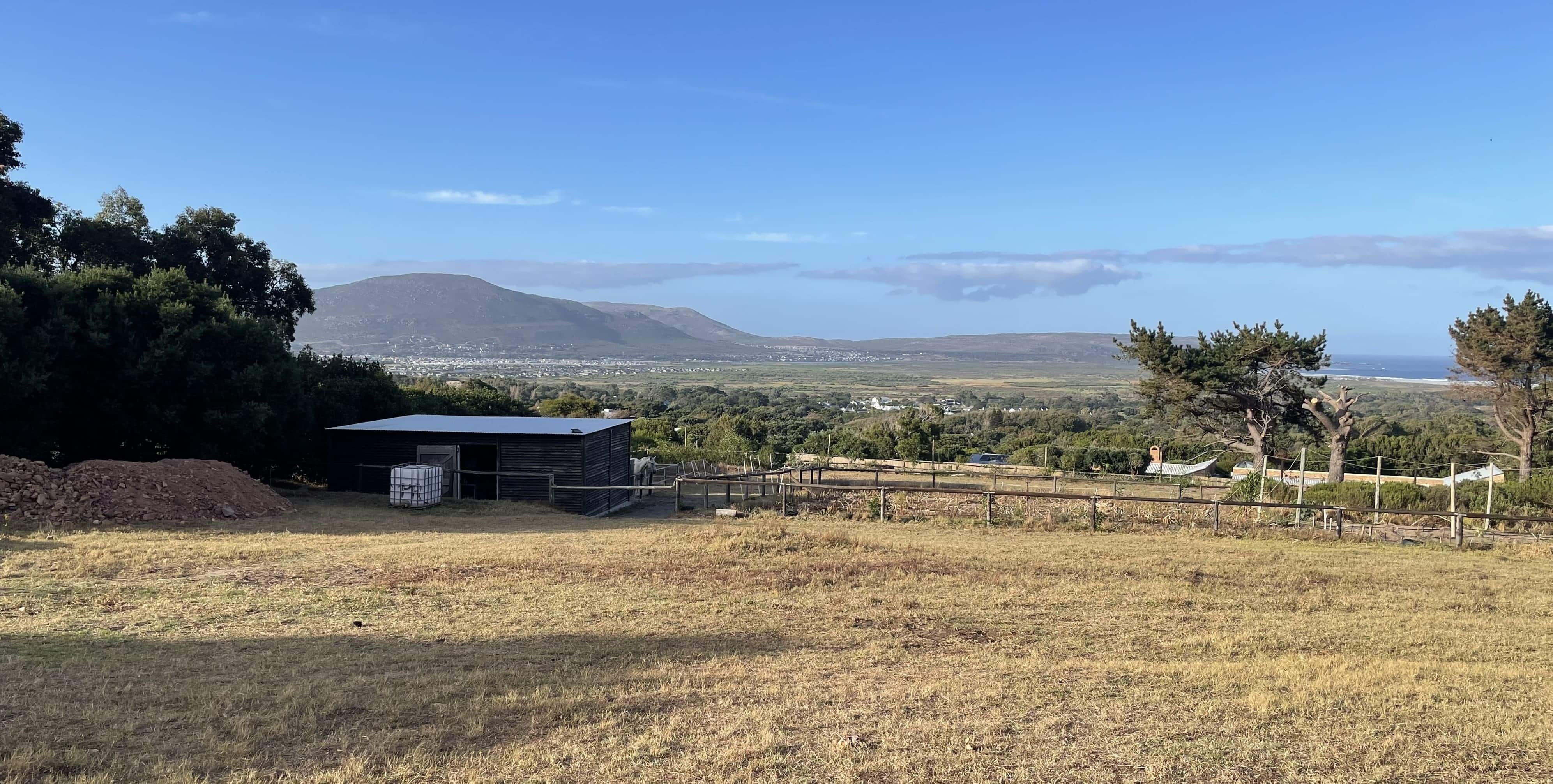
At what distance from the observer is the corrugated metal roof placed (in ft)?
77.7

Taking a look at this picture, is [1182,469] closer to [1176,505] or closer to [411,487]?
[1176,505]

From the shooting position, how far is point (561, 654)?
8180 mm

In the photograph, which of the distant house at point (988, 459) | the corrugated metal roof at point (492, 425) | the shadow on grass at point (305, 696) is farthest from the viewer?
the distant house at point (988, 459)

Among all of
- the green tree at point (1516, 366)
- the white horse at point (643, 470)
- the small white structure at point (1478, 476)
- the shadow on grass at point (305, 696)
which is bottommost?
the white horse at point (643, 470)

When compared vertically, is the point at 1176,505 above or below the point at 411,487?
above

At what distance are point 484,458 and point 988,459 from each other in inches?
1070

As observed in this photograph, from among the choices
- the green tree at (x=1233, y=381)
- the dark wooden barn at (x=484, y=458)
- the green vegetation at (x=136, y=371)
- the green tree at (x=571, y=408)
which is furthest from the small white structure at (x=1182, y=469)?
the green vegetation at (x=136, y=371)

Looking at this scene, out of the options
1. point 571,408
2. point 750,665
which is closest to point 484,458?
point 750,665

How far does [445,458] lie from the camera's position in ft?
78.4

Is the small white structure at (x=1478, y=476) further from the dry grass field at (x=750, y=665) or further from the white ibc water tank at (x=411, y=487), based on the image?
the white ibc water tank at (x=411, y=487)

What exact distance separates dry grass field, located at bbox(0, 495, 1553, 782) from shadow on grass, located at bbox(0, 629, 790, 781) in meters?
0.03

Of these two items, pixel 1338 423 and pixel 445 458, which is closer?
pixel 445 458

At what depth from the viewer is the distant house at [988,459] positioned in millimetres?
43469

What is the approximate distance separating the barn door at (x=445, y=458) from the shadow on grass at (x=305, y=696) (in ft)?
51.0
